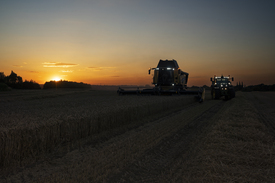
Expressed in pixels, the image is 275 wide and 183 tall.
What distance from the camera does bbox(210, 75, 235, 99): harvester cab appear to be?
93.4 feet

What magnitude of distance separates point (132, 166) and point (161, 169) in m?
0.70

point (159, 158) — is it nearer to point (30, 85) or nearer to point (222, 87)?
point (222, 87)

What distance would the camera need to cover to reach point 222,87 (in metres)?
28.7

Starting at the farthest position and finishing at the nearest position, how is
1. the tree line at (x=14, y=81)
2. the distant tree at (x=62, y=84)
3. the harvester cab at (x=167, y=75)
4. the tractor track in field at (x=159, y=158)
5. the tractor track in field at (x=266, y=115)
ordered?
the distant tree at (x=62, y=84) → the tree line at (x=14, y=81) → the harvester cab at (x=167, y=75) → the tractor track in field at (x=266, y=115) → the tractor track in field at (x=159, y=158)

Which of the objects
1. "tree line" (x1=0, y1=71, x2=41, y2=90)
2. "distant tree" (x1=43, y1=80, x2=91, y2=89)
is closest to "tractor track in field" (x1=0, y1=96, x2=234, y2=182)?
"tree line" (x1=0, y1=71, x2=41, y2=90)

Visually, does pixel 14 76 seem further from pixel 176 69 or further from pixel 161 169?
pixel 161 169

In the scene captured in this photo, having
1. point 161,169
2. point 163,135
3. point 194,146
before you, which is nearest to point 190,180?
point 161,169

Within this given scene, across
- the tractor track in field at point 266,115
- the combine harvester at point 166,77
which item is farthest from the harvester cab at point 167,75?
the tractor track in field at point 266,115

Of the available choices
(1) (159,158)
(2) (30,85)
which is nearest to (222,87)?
(1) (159,158)

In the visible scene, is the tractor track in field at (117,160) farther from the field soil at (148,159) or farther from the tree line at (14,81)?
the tree line at (14,81)

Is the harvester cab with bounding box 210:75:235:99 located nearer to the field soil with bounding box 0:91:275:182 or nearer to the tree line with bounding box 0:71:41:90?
the field soil with bounding box 0:91:275:182

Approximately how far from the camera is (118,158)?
547cm

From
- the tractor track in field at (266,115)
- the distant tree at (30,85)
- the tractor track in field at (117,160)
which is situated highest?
the distant tree at (30,85)

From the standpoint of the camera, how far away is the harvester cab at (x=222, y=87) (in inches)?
1121
